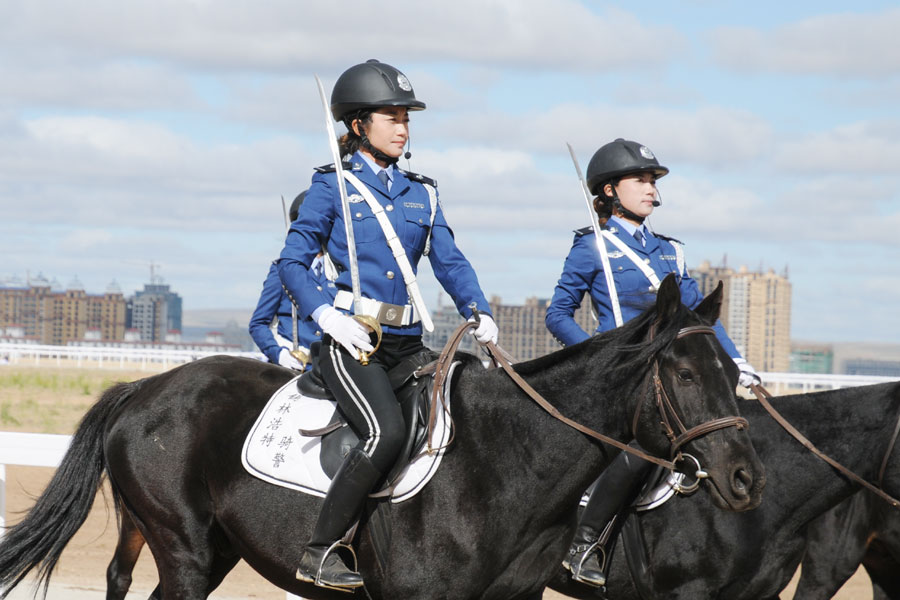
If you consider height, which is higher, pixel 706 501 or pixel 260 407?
pixel 260 407

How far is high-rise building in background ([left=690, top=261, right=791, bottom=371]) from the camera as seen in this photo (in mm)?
122000

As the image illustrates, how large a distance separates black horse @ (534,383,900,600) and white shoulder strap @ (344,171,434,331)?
5.54 feet

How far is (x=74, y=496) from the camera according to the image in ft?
20.7

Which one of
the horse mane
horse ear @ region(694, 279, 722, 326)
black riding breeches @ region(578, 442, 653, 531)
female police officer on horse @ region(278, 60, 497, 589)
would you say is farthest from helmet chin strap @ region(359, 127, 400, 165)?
black riding breeches @ region(578, 442, 653, 531)

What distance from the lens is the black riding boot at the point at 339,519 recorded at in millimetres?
5090

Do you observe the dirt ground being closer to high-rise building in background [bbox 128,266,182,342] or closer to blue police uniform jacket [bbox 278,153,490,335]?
blue police uniform jacket [bbox 278,153,490,335]

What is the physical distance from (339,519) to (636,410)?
136 centimetres

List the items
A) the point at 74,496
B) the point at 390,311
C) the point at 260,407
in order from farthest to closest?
the point at 74,496, the point at 260,407, the point at 390,311

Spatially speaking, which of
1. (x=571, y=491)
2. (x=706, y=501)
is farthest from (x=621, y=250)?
(x=571, y=491)

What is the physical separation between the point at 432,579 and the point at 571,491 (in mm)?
696

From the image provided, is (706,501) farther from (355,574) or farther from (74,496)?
(74,496)

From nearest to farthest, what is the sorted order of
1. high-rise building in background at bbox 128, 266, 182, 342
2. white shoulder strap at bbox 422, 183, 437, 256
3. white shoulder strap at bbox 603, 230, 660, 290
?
white shoulder strap at bbox 422, 183, 437, 256
white shoulder strap at bbox 603, 230, 660, 290
high-rise building in background at bbox 128, 266, 182, 342

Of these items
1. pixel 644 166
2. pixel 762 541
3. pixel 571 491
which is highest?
pixel 644 166

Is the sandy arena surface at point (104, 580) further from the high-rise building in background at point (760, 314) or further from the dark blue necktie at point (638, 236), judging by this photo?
the high-rise building in background at point (760, 314)
